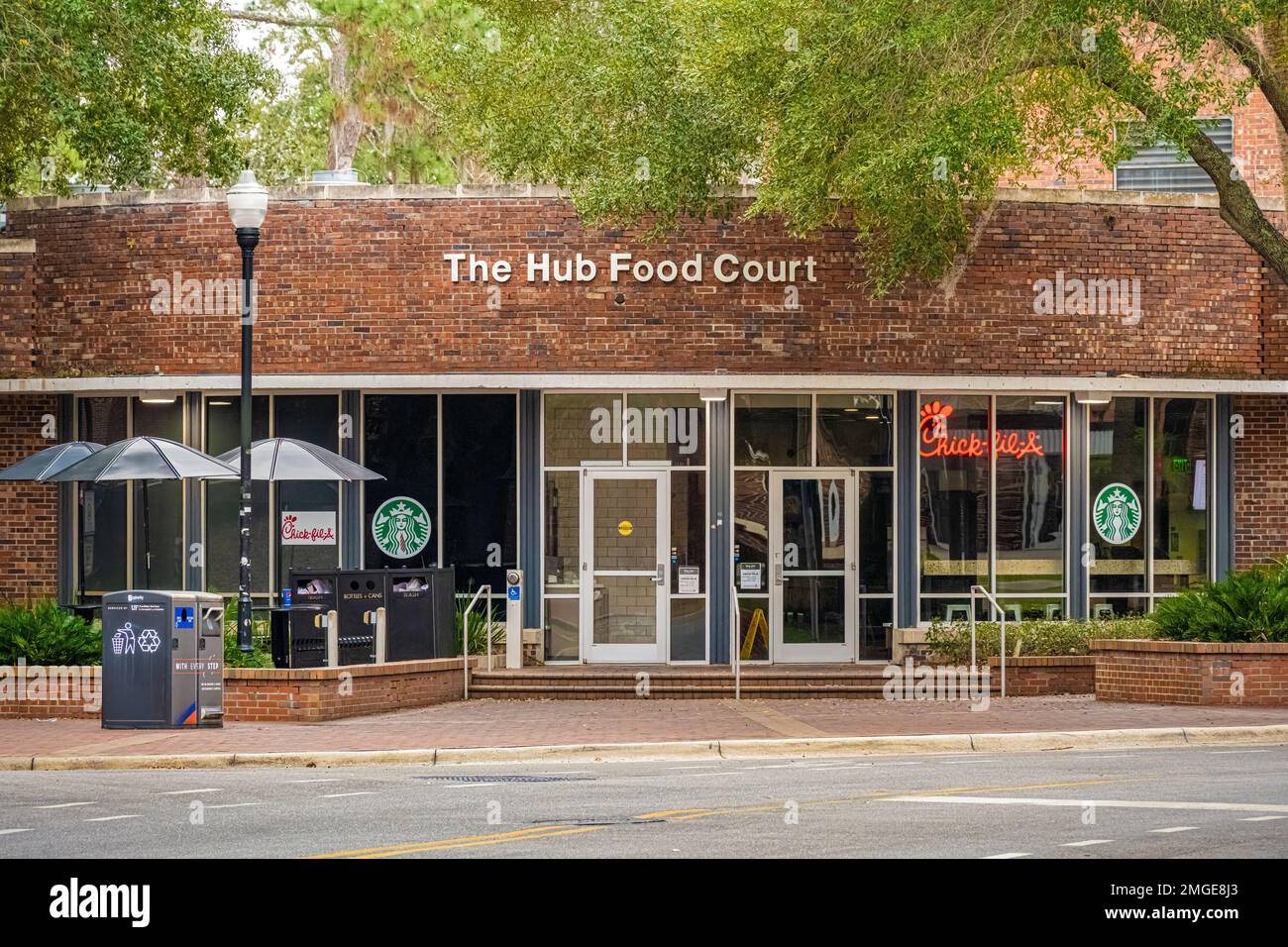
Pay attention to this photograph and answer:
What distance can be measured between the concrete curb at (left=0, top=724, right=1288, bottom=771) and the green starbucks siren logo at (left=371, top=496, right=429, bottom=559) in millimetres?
6630

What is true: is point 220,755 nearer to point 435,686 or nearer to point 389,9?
point 435,686

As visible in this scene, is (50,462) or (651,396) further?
(651,396)

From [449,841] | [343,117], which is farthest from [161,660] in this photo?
[343,117]

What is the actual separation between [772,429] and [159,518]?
308 inches

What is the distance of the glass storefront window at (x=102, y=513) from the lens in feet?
72.8

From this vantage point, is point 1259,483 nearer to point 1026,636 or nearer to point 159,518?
point 1026,636

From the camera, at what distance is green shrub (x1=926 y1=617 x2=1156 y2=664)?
815 inches

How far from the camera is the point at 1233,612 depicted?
61.6ft

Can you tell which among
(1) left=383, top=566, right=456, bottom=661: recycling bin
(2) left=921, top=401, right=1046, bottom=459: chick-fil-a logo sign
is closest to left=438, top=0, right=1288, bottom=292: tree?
(2) left=921, top=401, right=1046, bottom=459: chick-fil-a logo sign

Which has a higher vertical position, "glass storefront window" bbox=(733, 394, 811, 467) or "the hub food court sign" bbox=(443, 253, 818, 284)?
"the hub food court sign" bbox=(443, 253, 818, 284)

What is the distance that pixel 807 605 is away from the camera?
868 inches

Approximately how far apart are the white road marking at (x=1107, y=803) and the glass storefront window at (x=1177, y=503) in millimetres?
11423

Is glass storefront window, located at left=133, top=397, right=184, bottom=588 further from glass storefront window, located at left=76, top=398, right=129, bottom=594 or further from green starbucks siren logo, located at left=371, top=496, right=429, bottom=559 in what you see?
green starbucks siren logo, located at left=371, top=496, right=429, bottom=559

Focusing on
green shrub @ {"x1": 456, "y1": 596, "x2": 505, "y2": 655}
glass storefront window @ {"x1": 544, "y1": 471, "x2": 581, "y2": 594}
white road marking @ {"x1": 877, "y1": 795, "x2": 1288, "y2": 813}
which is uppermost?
glass storefront window @ {"x1": 544, "y1": 471, "x2": 581, "y2": 594}
